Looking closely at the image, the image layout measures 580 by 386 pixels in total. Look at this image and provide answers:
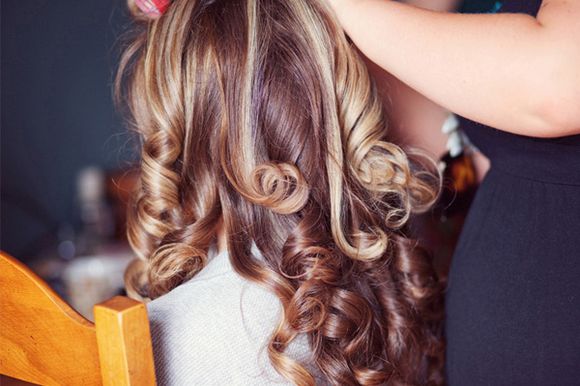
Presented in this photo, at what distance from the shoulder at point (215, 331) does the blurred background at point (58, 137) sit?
77.8 inches

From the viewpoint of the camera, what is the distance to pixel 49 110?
122 inches

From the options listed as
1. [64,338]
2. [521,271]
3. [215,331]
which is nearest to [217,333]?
[215,331]

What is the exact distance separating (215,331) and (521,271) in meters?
0.42

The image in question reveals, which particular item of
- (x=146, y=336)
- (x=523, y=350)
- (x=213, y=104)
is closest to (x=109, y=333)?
(x=146, y=336)

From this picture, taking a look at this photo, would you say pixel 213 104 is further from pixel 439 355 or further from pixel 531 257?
pixel 439 355

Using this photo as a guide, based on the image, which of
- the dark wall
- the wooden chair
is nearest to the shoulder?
the wooden chair

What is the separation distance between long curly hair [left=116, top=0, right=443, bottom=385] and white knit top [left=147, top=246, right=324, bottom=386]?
0.02 m

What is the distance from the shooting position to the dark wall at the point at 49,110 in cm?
295

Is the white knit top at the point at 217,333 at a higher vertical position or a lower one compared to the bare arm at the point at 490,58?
lower

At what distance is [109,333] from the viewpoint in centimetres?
59

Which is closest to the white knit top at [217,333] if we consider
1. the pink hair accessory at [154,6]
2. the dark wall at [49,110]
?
the pink hair accessory at [154,6]

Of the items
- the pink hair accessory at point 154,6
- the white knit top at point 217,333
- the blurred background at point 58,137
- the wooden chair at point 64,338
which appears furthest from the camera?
the blurred background at point 58,137

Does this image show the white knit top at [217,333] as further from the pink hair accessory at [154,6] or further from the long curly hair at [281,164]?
the pink hair accessory at [154,6]

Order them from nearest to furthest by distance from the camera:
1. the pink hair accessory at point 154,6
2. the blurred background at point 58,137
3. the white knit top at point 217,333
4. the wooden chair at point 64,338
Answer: the wooden chair at point 64,338
the white knit top at point 217,333
the pink hair accessory at point 154,6
the blurred background at point 58,137
